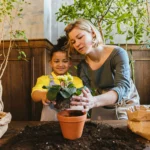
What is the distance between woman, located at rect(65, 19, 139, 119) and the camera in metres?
1.29

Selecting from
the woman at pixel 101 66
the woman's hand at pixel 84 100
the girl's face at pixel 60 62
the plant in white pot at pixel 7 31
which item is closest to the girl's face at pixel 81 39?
the woman at pixel 101 66

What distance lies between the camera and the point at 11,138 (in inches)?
33.6

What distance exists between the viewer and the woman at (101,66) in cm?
129

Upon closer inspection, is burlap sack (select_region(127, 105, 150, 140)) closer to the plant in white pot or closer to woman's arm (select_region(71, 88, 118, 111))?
woman's arm (select_region(71, 88, 118, 111))

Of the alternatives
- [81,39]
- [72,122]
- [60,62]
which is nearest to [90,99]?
[72,122]

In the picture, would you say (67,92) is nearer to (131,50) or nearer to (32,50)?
(32,50)

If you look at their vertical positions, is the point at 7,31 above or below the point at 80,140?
above

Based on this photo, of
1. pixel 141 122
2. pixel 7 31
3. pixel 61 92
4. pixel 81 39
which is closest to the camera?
pixel 61 92

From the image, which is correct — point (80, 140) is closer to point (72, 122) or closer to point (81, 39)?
point (72, 122)

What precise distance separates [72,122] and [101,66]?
779 mm

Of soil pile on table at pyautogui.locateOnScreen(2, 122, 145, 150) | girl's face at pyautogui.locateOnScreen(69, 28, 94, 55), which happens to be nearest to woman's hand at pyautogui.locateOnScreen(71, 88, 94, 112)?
soil pile on table at pyautogui.locateOnScreen(2, 122, 145, 150)

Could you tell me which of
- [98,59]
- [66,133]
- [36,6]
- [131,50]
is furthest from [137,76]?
[66,133]

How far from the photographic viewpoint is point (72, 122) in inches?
29.5

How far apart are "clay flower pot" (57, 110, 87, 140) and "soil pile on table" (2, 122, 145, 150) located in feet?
0.08
